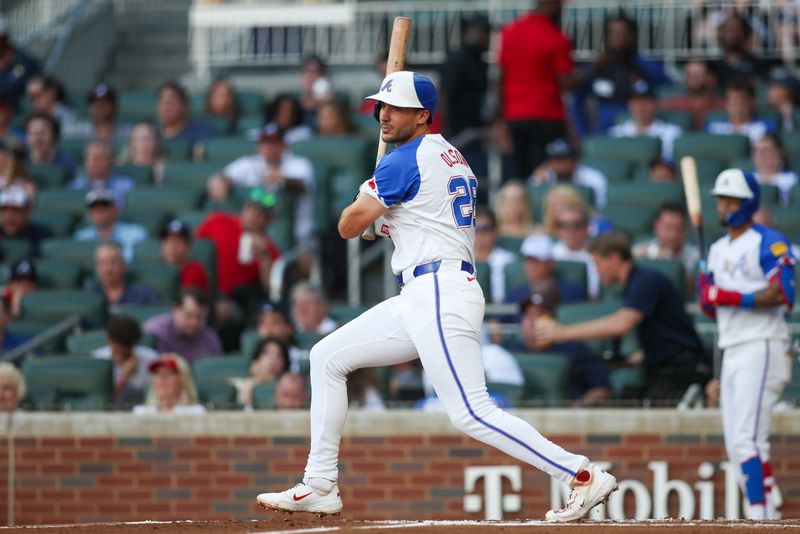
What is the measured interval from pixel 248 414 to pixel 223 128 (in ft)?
17.0

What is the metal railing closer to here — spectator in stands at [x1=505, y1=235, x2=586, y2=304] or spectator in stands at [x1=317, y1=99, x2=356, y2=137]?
spectator in stands at [x1=317, y1=99, x2=356, y2=137]

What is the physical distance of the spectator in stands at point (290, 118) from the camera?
1329 cm

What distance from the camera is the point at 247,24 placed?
16.3m

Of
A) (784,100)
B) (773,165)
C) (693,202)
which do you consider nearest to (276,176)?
(773,165)

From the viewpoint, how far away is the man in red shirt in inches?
513

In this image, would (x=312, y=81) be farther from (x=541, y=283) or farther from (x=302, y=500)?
(x=302, y=500)

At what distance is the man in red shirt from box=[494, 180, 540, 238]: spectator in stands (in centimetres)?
146

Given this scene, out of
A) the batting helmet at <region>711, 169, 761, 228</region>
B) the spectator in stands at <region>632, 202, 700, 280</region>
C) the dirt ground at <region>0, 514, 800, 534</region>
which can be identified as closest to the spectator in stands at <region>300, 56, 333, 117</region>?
the spectator in stands at <region>632, 202, 700, 280</region>

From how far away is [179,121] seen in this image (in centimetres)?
1363

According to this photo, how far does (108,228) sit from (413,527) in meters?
6.22

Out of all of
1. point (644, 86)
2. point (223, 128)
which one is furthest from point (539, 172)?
point (223, 128)

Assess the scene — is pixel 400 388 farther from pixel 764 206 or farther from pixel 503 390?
pixel 764 206

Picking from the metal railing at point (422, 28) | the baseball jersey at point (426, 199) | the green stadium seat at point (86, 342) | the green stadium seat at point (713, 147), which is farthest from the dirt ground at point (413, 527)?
the metal railing at point (422, 28)

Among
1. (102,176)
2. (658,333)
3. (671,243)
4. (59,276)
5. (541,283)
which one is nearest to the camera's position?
(658,333)
